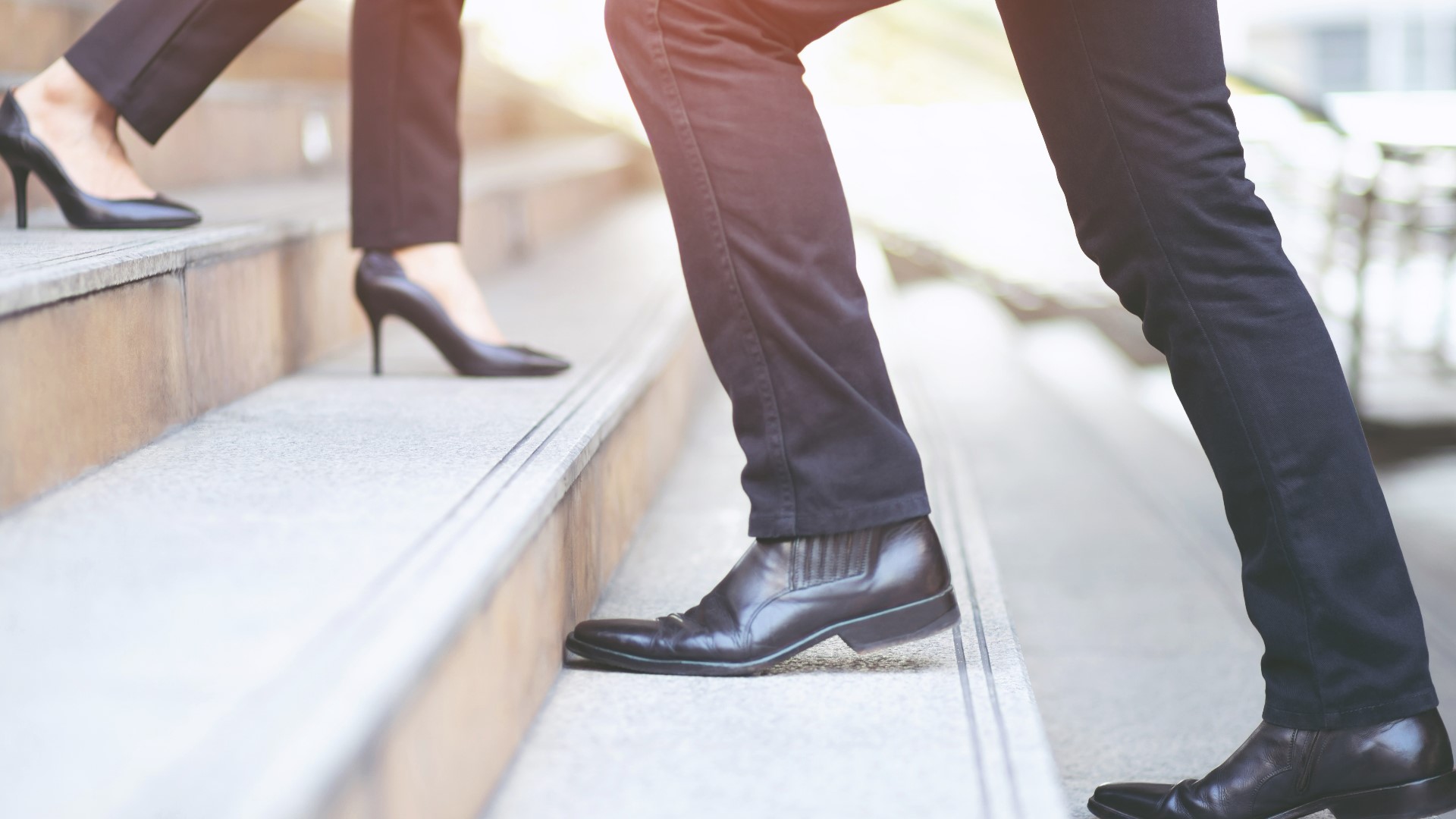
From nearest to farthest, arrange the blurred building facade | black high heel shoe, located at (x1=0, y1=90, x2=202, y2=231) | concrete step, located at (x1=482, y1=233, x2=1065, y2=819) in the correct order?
1. concrete step, located at (x1=482, y1=233, x2=1065, y2=819)
2. black high heel shoe, located at (x1=0, y1=90, x2=202, y2=231)
3. the blurred building facade

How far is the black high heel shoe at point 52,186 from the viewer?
3.57ft

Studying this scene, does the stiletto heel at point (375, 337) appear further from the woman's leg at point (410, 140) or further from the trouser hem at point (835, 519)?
the trouser hem at point (835, 519)

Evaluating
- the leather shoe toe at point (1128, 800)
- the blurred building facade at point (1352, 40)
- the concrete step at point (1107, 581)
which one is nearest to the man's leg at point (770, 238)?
the leather shoe toe at point (1128, 800)

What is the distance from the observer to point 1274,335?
2.38 ft

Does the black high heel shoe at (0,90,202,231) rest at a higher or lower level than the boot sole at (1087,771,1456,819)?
higher

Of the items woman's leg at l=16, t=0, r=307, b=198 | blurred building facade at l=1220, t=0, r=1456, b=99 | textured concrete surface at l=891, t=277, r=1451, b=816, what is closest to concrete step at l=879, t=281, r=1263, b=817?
textured concrete surface at l=891, t=277, r=1451, b=816

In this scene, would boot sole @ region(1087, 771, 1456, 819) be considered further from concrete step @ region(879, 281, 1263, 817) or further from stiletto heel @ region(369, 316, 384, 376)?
stiletto heel @ region(369, 316, 384, 376)

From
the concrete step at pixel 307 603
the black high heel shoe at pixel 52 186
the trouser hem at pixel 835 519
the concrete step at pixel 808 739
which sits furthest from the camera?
the black high heel shoe at pixel 52 186

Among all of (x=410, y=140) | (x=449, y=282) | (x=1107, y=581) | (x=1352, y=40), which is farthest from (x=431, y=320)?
(x=1352, y=40)

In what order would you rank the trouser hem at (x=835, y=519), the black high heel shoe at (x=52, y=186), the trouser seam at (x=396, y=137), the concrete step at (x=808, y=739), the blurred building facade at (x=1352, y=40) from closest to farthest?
1. the concrete step at (x=808, y=739)
2. the trouser hem at (x=835, y=519)
3. the black high heel shoe at (x=52, y=186)
4. the trouser seam at (x=396, y=137)
5. the blurred building facade at (x=1352, y=40)

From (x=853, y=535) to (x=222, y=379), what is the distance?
2.02 ft

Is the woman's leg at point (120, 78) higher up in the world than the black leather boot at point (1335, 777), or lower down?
higher up

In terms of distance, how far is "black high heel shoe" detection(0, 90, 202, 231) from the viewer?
1088 mm

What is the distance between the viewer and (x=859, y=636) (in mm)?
818
